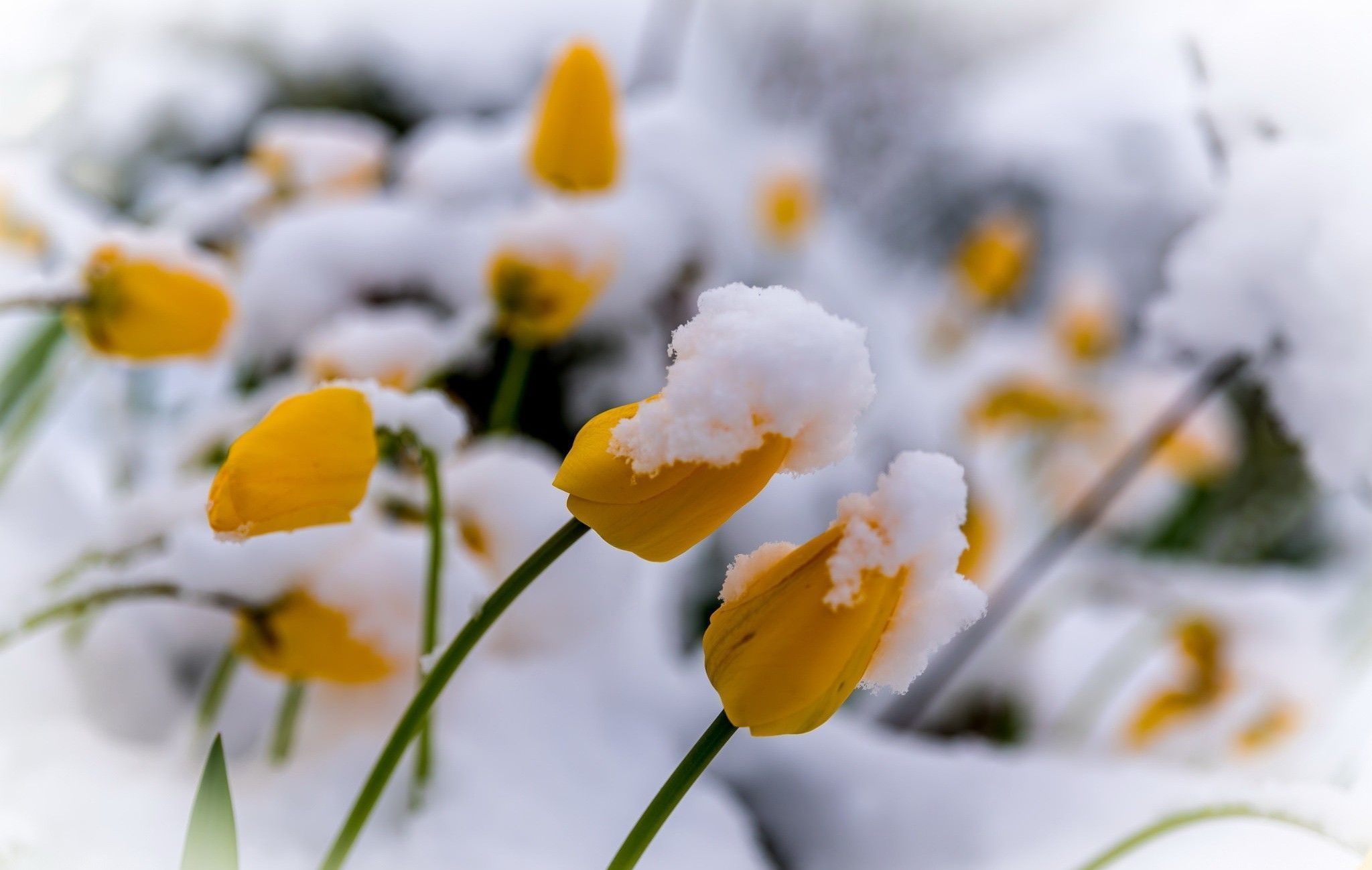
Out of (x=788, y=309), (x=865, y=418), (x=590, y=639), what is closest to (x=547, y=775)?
(x=590, y=639)

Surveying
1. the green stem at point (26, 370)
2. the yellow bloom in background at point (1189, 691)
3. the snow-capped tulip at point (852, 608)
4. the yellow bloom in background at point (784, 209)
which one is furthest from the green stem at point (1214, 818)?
the yellow bloom in background at point (784, 209)

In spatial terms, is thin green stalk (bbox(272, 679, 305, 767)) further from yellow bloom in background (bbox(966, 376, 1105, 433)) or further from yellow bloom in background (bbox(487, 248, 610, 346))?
yellow bloom in background (bbox(966, 376, 1105, 433))

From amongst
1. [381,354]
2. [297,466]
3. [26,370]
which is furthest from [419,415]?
[26,370]

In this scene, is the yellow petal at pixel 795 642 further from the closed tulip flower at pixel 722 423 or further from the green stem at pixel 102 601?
the green stem at pixel 102 601

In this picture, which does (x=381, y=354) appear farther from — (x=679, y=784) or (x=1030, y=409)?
(x=1030, y=409)

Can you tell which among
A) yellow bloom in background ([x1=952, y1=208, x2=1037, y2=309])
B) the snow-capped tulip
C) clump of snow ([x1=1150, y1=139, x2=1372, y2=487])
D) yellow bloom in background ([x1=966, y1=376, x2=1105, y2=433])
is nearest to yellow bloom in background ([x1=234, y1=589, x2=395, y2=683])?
the snow-capped tulip
